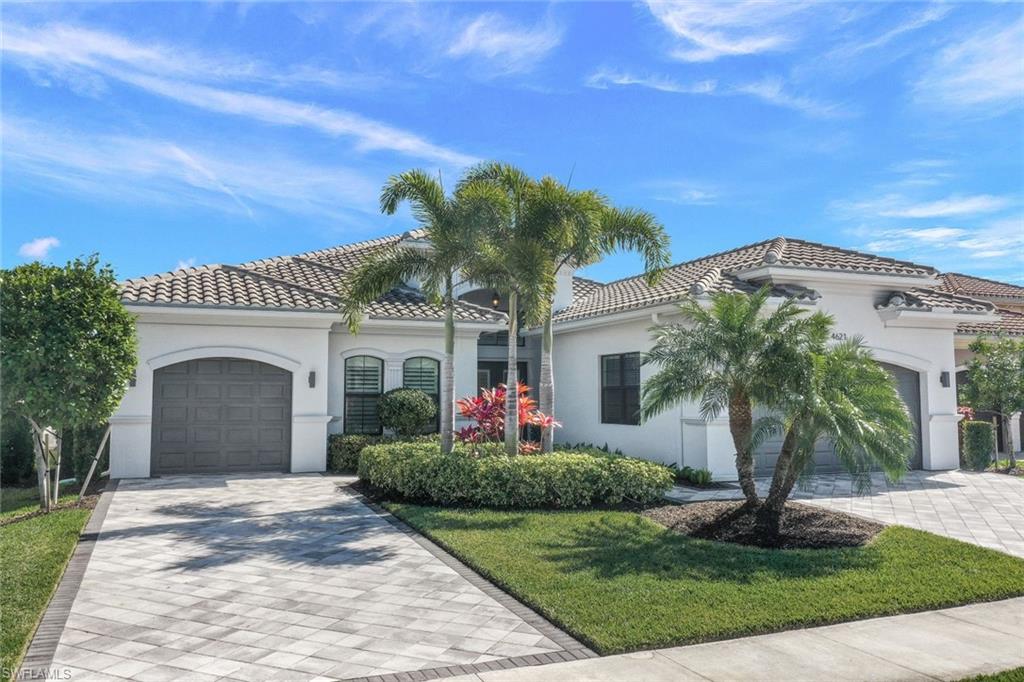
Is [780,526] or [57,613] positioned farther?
[780,526]

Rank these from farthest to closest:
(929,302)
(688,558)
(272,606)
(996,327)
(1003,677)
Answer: (996,327) → (929,302) → (688,558) → (272,606) → (1003,677)

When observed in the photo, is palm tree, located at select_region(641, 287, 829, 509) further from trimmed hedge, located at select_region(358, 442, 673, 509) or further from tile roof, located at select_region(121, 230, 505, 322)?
tile roof, located at select_region(121, 230, 505, 322)

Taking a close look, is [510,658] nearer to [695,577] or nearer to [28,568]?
[695,577]

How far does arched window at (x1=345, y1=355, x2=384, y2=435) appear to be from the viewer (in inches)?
661

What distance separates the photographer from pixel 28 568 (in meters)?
7.36

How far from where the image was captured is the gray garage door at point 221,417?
48.8 feet

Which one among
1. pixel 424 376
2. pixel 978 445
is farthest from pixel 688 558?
pixel 978 445

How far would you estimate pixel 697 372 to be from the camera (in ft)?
32.8

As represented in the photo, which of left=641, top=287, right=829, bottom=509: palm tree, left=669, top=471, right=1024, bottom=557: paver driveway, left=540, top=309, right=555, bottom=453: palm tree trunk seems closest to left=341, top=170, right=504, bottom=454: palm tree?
left=540, top=309, right=555, bottom=453: palm tree trunk

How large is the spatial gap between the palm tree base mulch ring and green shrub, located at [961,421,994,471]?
8.65 m

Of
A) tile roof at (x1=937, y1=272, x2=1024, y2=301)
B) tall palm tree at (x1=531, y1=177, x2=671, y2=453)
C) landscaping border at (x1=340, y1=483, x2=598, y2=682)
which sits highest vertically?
tile roof at (x1=937, y1=272, x2=1024, y2=301)

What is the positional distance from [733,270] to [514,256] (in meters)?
6.74

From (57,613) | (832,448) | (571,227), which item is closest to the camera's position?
(57,613)

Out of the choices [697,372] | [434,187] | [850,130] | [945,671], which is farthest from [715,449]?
[945,671]
